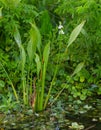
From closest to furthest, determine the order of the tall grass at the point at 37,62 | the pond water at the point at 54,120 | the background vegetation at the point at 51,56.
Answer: the pond water at the point at 54,120, the tall grass at the point at 37,62, the background vegetation at the point at 51,56

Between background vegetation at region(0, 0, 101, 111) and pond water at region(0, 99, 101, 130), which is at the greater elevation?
background vegetation at region(0, 0, 101, 111)

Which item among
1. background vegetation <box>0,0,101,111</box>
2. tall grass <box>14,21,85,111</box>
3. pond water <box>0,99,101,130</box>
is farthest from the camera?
background vegetation <box>0,0,101,111</box>

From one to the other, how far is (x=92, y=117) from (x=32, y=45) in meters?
0.82

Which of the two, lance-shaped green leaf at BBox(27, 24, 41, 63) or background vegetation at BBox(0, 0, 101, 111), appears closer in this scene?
lance-shaped green leaf at BBox(27, 24, 41, 63)

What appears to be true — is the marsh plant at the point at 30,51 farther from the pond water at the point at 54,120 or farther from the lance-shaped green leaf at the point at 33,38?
the pond water at the point at 54,120

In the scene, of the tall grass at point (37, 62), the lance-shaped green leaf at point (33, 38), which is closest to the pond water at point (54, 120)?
the tall grass at point (37, 62)

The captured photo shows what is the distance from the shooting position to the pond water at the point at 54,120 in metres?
3.12

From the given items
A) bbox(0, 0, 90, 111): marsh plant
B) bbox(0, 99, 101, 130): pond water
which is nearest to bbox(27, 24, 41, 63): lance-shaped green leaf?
bbox(0, 0, 90, 111): marsh plant

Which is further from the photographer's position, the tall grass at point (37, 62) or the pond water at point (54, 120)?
the tall grass at point (37, 62)

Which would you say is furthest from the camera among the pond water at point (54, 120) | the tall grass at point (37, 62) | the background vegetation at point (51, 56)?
the background vegetation at point (51, 56)

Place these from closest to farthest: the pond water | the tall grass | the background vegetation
Answer: the pond water < the tall grass < the background vegetation

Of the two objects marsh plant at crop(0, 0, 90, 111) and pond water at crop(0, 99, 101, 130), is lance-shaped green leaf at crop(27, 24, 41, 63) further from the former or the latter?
pond water at crop(0, 99, 101, 130)

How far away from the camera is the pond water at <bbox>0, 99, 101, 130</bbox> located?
10.2 ft

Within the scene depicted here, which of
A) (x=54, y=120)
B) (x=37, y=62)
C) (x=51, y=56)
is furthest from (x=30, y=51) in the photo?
(x=51, y=56)
